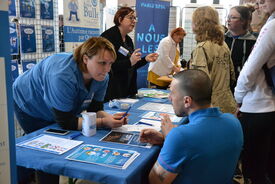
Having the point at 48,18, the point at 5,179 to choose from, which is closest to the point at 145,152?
the point at 5,179

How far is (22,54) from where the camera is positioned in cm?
255

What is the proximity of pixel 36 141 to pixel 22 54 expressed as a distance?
56.6 inches

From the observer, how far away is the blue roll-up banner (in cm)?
464

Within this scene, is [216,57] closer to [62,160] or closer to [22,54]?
[62,160]

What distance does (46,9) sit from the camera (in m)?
2.79

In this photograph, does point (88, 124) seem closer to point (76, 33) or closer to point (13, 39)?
point (13, 39)

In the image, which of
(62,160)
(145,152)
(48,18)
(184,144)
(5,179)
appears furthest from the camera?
(48,18)

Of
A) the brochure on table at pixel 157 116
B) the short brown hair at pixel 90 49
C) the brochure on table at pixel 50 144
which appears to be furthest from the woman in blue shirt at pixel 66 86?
the brochure on table at pixel 157 116

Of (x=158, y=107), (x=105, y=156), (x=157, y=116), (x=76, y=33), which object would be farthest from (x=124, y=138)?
(x=76, y=33)

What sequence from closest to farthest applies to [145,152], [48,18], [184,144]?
[184,144] < [145,152] < [48,18]

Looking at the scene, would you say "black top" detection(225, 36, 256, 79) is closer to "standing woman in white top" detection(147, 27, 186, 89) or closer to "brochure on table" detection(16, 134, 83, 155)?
"standing woman in white top" detection(147, 27, 186, 89)

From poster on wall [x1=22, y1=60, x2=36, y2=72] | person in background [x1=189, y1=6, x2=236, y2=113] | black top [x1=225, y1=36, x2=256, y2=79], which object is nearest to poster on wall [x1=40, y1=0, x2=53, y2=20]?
poster on wall [x1=22, y1=60, x2=36, y2=72]

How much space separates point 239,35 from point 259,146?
109 cm

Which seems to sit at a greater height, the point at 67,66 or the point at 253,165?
the point at 67,66
